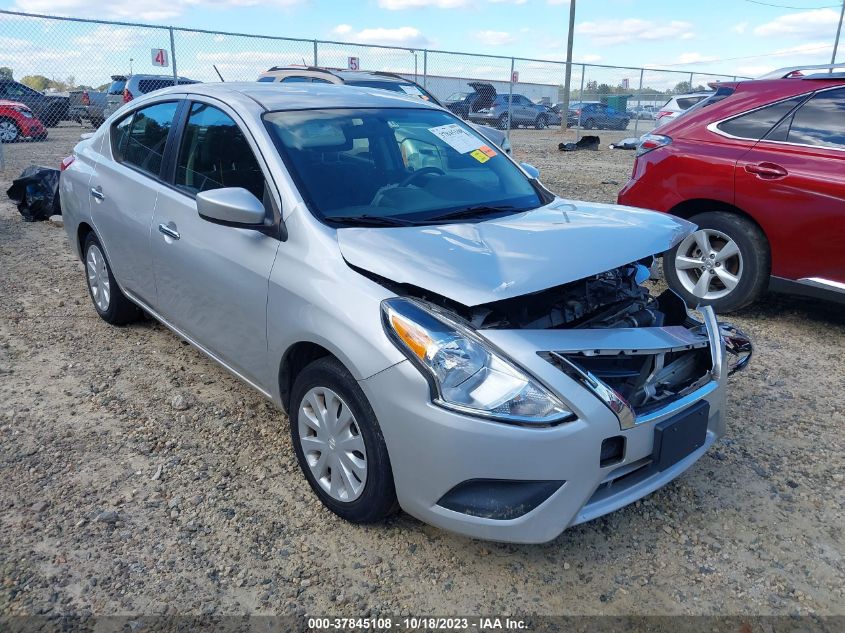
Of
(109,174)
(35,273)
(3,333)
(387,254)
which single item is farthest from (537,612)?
(35,273)

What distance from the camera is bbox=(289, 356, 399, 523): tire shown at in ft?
8.01

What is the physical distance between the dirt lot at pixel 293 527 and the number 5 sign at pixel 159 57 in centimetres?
942

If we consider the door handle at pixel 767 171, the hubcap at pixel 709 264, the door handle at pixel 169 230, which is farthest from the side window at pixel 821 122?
the door handle at pixel 169 230

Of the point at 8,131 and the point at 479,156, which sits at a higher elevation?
the point at 479,156

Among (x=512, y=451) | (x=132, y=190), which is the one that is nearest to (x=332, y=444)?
(x=512, y=451)

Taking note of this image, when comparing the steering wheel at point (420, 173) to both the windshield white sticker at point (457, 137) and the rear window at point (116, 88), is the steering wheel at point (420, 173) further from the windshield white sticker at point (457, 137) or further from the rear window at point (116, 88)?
the rear window at point (116, 88)

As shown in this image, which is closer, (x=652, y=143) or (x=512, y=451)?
(x=512, y=451)

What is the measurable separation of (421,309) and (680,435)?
1.05m

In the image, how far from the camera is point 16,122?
51.5ft

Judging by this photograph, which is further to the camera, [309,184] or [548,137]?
[548,137]

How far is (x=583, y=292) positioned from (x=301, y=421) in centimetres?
129

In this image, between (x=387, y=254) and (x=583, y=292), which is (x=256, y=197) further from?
(x=583, y=292)

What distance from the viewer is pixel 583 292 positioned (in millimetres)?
2834

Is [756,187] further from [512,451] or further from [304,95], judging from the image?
[512,451]
